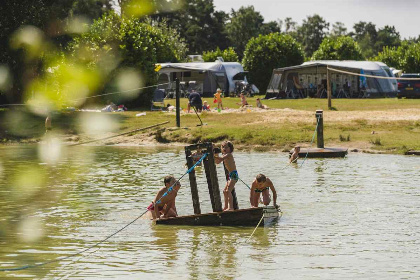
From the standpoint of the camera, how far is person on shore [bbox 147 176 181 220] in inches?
703

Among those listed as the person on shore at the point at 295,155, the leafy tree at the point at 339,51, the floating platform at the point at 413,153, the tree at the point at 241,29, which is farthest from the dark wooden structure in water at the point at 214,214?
the tree at the point at 241,29

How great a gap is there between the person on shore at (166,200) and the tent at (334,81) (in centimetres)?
4570

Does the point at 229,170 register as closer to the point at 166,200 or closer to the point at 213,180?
the point at 213,180

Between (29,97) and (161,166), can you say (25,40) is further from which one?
(161,166)

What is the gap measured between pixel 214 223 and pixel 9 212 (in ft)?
18.3

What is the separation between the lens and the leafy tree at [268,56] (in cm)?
7675

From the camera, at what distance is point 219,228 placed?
17.5m

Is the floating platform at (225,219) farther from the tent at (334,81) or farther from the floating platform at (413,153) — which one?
the tent at (334,81)

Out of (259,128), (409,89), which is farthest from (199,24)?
(259,128)

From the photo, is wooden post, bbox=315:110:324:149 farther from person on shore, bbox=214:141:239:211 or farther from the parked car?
the parked car

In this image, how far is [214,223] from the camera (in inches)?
696

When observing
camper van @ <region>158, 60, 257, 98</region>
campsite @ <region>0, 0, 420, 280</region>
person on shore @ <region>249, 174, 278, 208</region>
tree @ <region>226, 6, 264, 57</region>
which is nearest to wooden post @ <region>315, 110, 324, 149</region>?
campsite @ <region>0, 0, 420, 280</region>

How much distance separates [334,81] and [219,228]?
4909cm

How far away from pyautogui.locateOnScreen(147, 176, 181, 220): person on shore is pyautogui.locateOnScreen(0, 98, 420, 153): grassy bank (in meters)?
15.5
